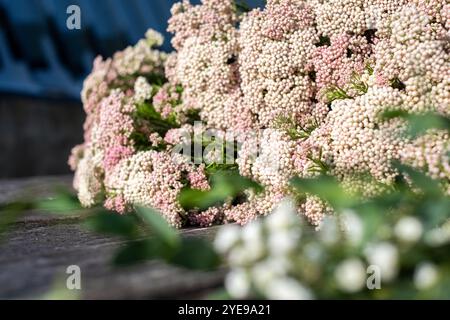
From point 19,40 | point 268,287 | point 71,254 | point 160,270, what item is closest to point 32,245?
point 71,254

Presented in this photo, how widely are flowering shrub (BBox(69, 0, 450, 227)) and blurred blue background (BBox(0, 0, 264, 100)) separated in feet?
8.75

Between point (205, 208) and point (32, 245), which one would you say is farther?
point (205, 208)

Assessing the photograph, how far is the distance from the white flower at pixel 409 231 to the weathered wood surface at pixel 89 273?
24 cm

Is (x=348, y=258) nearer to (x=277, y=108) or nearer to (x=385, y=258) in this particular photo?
(x=385, y=258)

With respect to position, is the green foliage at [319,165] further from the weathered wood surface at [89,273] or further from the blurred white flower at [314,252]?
the blurred white flower at [314,252]

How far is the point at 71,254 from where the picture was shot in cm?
111

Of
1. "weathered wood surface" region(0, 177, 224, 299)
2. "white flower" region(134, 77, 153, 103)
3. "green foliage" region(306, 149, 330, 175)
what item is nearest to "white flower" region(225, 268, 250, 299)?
"weathered wood surface" region(0, 177, 224, 299)

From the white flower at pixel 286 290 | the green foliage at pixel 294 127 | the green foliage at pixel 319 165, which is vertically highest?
the green foliage at pixel 294 127

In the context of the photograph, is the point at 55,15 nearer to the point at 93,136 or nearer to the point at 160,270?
the point at 93,136

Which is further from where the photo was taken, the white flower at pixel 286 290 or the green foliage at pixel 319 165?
the green foliage at pixel 319 165

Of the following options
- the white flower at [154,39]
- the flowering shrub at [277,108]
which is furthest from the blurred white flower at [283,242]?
the white flower at [154,39]

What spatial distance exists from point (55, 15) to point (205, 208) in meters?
3.89

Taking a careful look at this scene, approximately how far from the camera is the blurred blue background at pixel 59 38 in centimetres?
482

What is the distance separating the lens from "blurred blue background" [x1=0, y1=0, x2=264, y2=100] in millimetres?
4816
